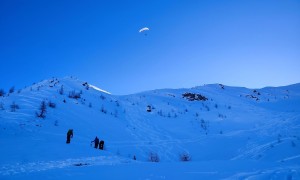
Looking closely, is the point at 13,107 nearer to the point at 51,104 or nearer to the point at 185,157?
the point at 51,104

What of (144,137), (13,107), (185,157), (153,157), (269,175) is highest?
(13,107)

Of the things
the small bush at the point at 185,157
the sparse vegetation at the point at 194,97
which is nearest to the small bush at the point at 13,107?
the small bush at the point at 185,157

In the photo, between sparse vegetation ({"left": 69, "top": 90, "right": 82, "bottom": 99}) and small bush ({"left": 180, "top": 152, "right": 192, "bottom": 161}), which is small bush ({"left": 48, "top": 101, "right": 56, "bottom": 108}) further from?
small bush ({"left": 180, "top": 152, "right": 192, "bottom": 161})

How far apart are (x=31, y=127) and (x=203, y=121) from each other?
15330mm

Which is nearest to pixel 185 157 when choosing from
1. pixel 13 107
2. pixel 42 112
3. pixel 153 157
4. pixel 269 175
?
pixel 153 157

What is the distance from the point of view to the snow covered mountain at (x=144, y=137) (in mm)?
8414

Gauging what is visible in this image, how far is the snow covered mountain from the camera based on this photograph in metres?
8.41

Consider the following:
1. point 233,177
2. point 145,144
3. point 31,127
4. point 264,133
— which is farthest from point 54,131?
point 264,133

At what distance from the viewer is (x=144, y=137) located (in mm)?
21094

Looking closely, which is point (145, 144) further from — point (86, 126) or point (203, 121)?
point (203, 121)

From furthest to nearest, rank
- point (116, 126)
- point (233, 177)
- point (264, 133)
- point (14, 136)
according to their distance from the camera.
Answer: point (116, 126) < point (264, 133) < point (14, 136) < point (233, 177)

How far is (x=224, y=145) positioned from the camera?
19.4m

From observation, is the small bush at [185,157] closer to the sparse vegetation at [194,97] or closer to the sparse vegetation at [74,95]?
the sparse vegetation at [74,95]

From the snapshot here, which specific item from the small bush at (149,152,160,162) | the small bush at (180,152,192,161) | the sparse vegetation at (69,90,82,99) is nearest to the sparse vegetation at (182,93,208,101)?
the sparse vegetation at (69,90,82,99)
